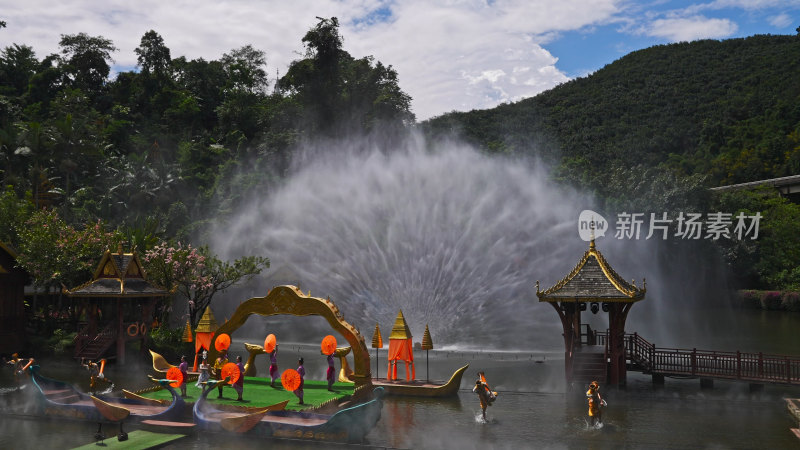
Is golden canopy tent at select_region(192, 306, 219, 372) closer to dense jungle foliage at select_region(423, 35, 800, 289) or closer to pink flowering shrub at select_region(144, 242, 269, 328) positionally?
pink flowering shrub at select_region(144, 242, 269, 328)

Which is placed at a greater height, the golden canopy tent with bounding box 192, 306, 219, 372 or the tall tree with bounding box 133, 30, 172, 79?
the tall tree with bounding box 133, 30, 172, 79

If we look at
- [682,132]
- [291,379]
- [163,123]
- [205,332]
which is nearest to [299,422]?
[291,379]

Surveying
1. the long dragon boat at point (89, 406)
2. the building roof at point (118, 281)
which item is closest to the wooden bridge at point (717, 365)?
the long dragon boat at point (89, 406)

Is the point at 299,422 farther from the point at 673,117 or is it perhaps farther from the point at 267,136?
Result: the point at 673,117

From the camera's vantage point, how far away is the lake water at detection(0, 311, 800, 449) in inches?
754

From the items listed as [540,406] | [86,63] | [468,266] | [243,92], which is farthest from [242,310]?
[86,63]

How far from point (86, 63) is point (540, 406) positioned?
8638cm

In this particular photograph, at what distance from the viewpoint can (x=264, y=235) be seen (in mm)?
58594

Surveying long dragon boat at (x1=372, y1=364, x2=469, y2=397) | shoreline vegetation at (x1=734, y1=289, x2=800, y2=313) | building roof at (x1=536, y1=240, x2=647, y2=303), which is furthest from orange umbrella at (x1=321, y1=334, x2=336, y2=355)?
shoreline vegetation at (x1=734, y1=289, x2=800, y2=313)

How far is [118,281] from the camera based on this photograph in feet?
112

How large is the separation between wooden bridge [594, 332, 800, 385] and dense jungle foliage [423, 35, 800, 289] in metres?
44.9

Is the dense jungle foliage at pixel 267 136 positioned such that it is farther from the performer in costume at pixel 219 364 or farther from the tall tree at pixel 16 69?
the performer in costume at pixel 219 364

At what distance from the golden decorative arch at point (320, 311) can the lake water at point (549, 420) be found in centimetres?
170

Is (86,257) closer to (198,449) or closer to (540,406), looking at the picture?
(198,449)
